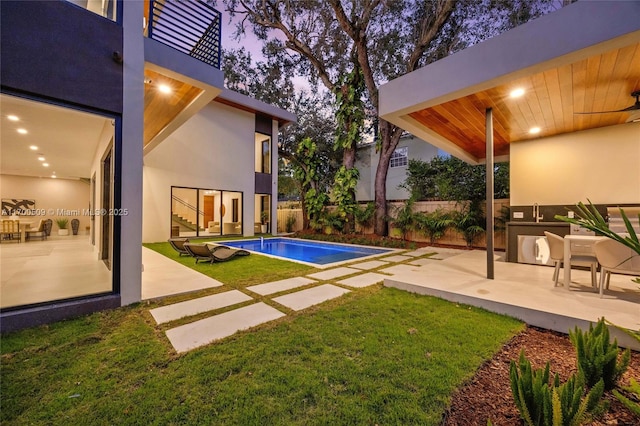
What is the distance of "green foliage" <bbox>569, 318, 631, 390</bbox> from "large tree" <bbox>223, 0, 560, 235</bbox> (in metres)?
9.33

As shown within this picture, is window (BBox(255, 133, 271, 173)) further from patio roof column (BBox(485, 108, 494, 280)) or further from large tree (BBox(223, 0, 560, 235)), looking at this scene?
patio roof column (BBox(485, 108, 494, 280))

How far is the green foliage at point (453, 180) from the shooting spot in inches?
392

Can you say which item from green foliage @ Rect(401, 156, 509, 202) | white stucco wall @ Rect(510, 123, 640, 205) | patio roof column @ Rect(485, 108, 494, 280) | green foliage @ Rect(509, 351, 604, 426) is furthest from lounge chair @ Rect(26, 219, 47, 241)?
white stucco wall @ Rect(510, 123, 640, 205)

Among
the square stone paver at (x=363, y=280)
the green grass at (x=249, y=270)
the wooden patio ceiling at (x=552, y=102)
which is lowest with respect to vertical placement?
the square stone paver at (x=363, y=280)

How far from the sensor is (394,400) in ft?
6.01

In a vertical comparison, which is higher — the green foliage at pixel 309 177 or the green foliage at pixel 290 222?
the green foliage at pixel 309 177

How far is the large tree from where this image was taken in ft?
32.7

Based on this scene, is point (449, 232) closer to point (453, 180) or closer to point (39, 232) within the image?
point (453, 180)

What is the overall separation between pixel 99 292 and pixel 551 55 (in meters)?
6.36

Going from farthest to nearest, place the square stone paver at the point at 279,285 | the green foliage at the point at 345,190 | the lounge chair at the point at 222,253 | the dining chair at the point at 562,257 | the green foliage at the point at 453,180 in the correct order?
the green foliage at the point at 345,190 → the green foliage at the point at 453,180 → the lounge chair at the point at 222,253 → the square stone paver at the point at 279,285 → the dining chair at the point at 562,257

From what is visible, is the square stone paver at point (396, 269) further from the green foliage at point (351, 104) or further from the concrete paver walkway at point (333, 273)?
the green foliage at point (351, 104)

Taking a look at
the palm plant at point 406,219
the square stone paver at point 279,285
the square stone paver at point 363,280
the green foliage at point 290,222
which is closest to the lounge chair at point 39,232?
the green foliage at point 290,222

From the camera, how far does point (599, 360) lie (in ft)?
6.14

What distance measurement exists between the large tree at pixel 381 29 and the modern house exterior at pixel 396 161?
14.2ft
